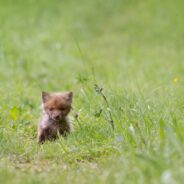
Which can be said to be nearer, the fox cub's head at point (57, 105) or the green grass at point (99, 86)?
the green grass at point (99, 86)

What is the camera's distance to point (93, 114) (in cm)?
755

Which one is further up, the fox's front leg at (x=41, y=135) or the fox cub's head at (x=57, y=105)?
the fox cub's head at (x=57, y=105)

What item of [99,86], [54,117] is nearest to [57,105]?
[54,117]

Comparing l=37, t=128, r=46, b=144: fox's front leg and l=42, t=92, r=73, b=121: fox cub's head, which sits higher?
l=42, t=92, r=73, b=121: fox cub's head

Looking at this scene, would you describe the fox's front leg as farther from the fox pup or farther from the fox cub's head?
the fox cub's head

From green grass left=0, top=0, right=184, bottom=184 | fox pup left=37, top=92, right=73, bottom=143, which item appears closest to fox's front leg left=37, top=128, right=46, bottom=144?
fox pup left=37, top=92, right=73, bottom=143

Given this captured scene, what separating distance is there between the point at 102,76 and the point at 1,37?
2528 mm

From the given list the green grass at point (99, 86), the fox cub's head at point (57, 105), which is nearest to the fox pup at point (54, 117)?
the fox cub's head at point (57, 105)

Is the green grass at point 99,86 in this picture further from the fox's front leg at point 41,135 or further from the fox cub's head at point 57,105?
the fox cub's head at point 57,105

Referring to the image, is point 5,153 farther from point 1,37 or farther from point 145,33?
point 145,33

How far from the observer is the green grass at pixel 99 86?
534 centimetres

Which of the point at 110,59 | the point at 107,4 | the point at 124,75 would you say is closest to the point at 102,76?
the point at 124,75

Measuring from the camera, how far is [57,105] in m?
7.60

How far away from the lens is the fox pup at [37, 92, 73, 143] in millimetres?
7594
